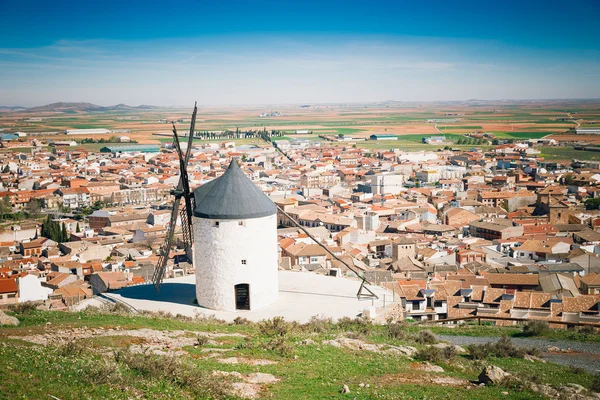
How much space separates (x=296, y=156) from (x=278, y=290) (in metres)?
88.5

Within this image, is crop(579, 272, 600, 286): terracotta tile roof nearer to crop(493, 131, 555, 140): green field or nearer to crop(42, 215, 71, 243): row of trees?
crop(42, 215, 71, 243): row of trees

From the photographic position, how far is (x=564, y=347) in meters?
16.1

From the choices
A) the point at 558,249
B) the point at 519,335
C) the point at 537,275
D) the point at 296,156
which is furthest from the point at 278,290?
the point at 296,156

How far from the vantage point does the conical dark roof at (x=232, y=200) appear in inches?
653

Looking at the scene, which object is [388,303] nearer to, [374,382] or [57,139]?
[374,382]

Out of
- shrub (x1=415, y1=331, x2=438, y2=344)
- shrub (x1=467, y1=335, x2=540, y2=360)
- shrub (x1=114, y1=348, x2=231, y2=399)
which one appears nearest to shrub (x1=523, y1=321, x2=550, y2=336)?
shrub (x1=467, y1=335, x2=540, y2=360)

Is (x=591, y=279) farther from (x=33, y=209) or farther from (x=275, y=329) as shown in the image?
(x=33, y=209)

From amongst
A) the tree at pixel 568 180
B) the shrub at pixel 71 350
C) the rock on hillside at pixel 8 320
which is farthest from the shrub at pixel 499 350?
the tree at pixel 568 180

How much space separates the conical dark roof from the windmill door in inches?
81.9

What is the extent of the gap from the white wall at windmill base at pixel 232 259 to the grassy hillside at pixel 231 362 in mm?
1537

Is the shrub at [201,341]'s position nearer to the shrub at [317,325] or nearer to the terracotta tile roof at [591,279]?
the shrub at [317,325]

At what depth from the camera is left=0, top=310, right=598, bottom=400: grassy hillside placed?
28.0 ft

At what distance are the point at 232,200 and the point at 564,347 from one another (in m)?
10.2

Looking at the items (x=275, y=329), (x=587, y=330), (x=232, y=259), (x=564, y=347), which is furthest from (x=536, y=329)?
(x=232, y=259)
